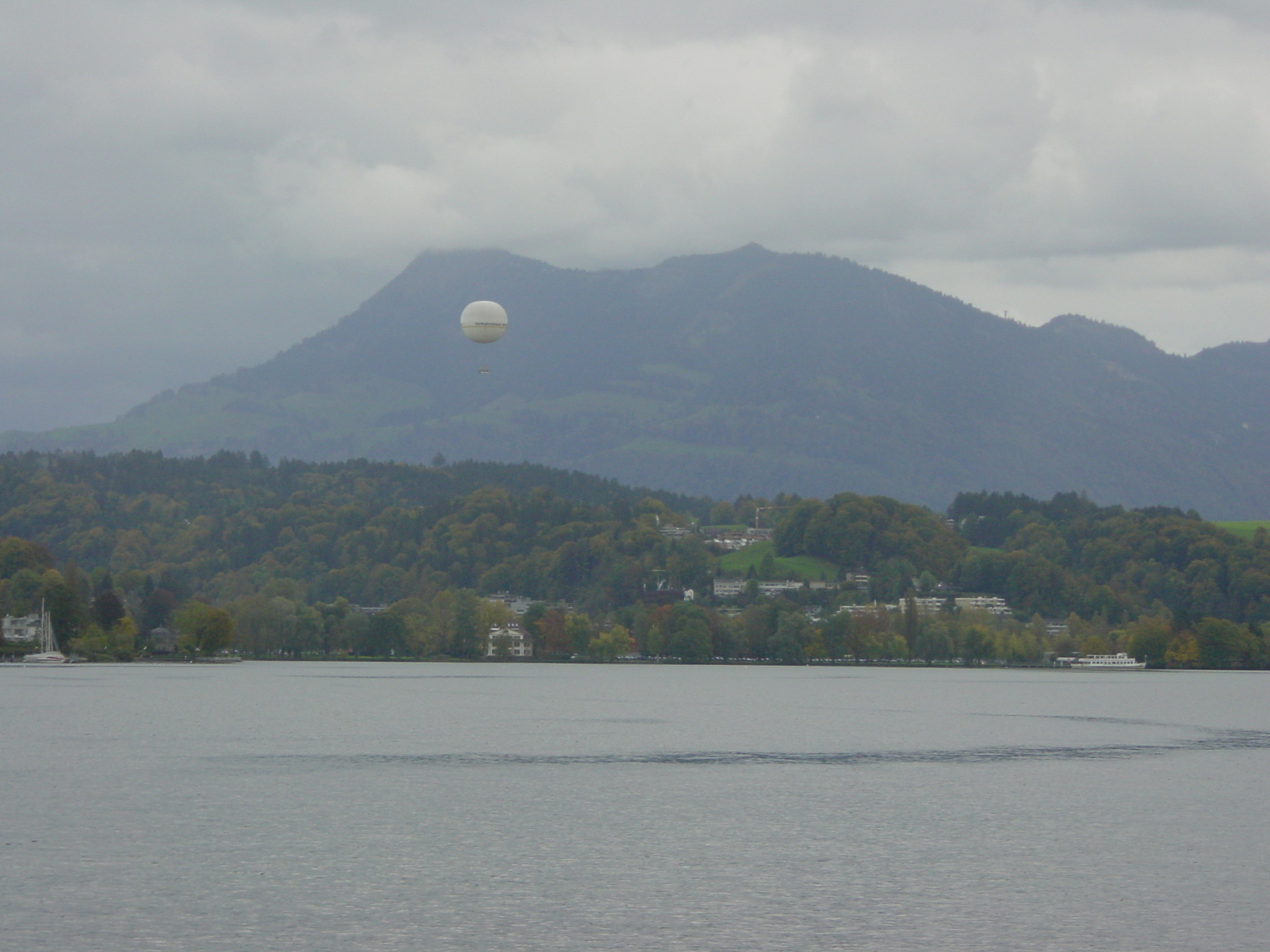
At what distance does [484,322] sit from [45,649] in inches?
4159

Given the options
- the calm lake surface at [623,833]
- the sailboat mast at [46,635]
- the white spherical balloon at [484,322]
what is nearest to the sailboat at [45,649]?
the sailboat mast at [46,635]

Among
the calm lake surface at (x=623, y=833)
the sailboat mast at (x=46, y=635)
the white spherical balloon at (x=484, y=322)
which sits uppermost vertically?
the white spherical balloon at (x=484, y=322)

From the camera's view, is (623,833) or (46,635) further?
(46,635)

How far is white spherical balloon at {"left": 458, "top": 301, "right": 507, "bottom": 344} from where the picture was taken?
381ft

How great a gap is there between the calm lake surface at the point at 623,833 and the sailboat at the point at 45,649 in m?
91.6

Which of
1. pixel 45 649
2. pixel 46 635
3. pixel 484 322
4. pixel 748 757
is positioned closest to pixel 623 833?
pixel 748 757

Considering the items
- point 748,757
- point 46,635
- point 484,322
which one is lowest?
point 748,757

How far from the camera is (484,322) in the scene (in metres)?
117

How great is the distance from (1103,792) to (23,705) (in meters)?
77.9

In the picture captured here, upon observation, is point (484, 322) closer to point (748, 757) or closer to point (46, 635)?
point (748, 757)

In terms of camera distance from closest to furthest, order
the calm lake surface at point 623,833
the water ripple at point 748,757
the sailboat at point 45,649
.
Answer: the calm lake surface at point 623,833
the water ripple at point 748,757
the sailboat at point 45,649

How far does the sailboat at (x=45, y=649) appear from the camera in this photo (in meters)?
192

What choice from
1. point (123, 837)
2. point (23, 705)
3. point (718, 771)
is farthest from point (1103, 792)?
point (23, 705)

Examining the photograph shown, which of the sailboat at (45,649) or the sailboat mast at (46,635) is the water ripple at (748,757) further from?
the sailboat mast at (46,635)
